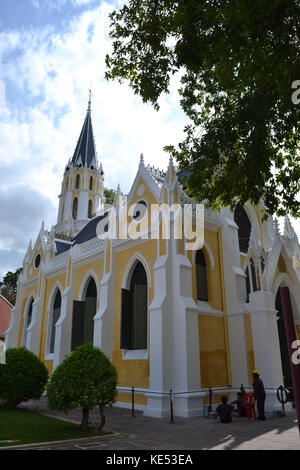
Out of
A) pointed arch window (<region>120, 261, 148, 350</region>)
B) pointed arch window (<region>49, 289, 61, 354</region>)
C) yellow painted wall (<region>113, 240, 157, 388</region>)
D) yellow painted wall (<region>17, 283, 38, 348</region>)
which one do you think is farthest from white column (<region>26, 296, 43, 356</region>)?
pointed arch window (<region>120, 261, 148, 350</region>)

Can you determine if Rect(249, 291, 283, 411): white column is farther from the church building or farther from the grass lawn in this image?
the grass lawn

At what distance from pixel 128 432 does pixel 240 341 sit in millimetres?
6566

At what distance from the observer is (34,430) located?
8.66 m

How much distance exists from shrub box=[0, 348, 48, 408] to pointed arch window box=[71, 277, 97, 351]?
330 cm

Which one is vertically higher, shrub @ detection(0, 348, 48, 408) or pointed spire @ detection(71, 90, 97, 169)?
pointed spire @ detection(71, 90, 97, 169)

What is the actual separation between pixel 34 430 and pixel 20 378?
188 inches

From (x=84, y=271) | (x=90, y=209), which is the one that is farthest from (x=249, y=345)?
(x=90, y=209)

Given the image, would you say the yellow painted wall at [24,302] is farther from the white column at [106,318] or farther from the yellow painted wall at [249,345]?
the yellow painted wall at [249,345]

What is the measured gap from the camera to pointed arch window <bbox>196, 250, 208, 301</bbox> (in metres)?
14.6

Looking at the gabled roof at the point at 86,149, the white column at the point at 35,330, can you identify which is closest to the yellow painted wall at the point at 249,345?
the white column at the point at 35,330

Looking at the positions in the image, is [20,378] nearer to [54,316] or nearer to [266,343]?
[266,343]

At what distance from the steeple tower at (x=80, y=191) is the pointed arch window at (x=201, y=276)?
1890cm

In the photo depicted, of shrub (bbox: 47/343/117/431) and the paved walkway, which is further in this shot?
shrub (bbox: 47/343/117/431)
